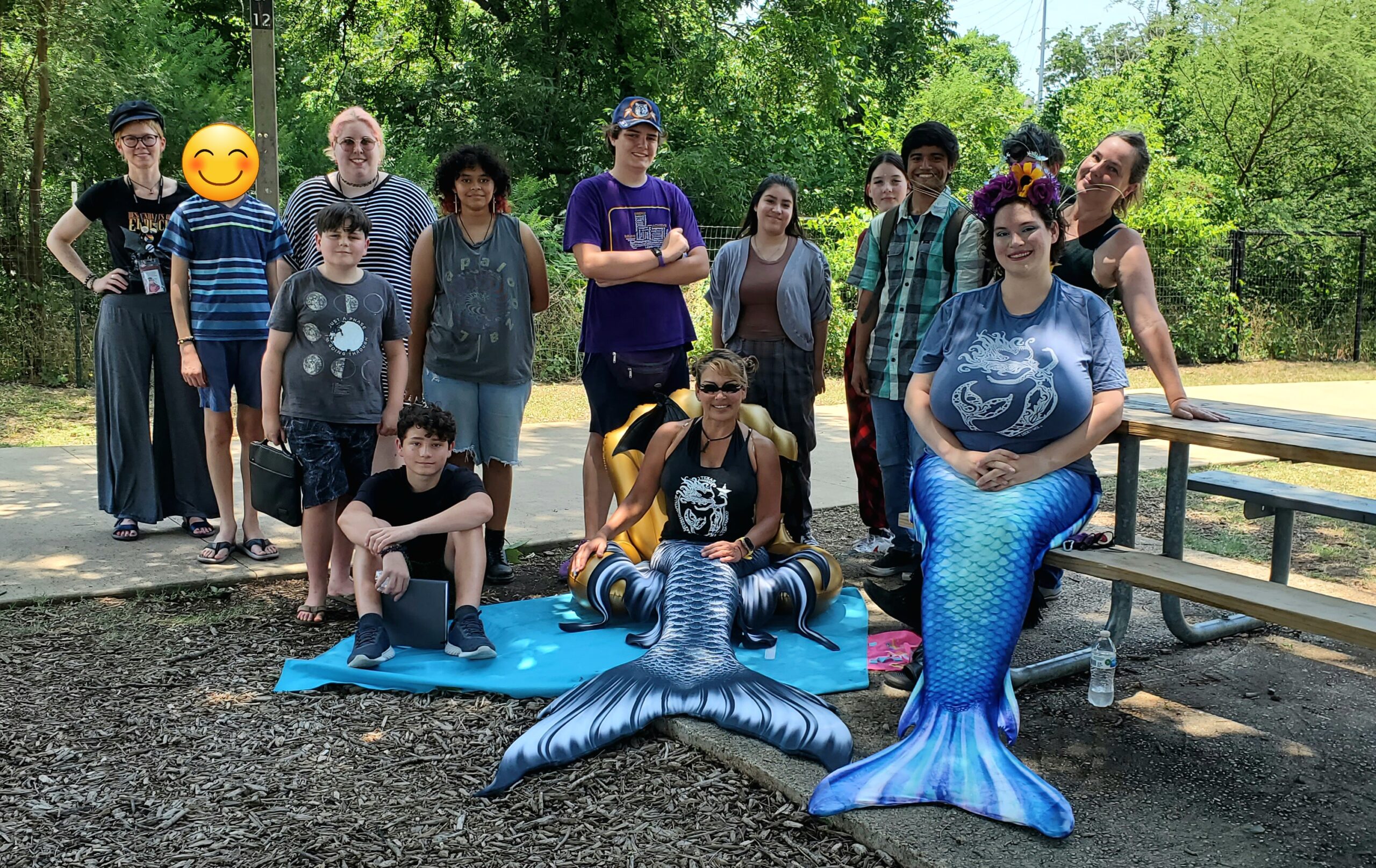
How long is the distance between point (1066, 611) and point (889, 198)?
2.32 m

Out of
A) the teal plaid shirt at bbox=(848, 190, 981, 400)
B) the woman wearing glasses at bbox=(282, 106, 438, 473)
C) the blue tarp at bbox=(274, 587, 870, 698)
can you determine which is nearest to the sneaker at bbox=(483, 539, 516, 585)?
the blue tarp at bbox=(274, 587, 870, 698)

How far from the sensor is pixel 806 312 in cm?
569

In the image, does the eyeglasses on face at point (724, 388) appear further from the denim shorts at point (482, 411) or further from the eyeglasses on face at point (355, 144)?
the eyeglasses on face at point (355, 144)

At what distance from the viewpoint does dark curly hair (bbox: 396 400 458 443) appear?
440 cm

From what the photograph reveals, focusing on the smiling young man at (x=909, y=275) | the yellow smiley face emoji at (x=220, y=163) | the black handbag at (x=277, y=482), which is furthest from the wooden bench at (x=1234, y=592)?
the yellow smiley face emoji at (x=220, y=163)

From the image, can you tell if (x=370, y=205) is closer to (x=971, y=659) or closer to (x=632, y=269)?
(x=632, y=269)

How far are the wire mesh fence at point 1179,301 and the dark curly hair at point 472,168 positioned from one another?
720 centimetres

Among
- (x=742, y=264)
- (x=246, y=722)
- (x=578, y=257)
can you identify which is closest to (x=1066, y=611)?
(x=742, y=264)

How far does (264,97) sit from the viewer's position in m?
7.16

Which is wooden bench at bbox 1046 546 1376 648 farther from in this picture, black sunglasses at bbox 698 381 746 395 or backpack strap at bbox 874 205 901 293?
backpack strap at bbox 874 205 901 293

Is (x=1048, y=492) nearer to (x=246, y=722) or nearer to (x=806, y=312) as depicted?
(x=806, y=312)

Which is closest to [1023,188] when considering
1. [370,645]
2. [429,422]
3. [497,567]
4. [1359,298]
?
[429,422]

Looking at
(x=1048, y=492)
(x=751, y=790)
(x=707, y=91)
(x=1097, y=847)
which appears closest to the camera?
(x=1097, y=847)

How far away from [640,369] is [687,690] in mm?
1855
